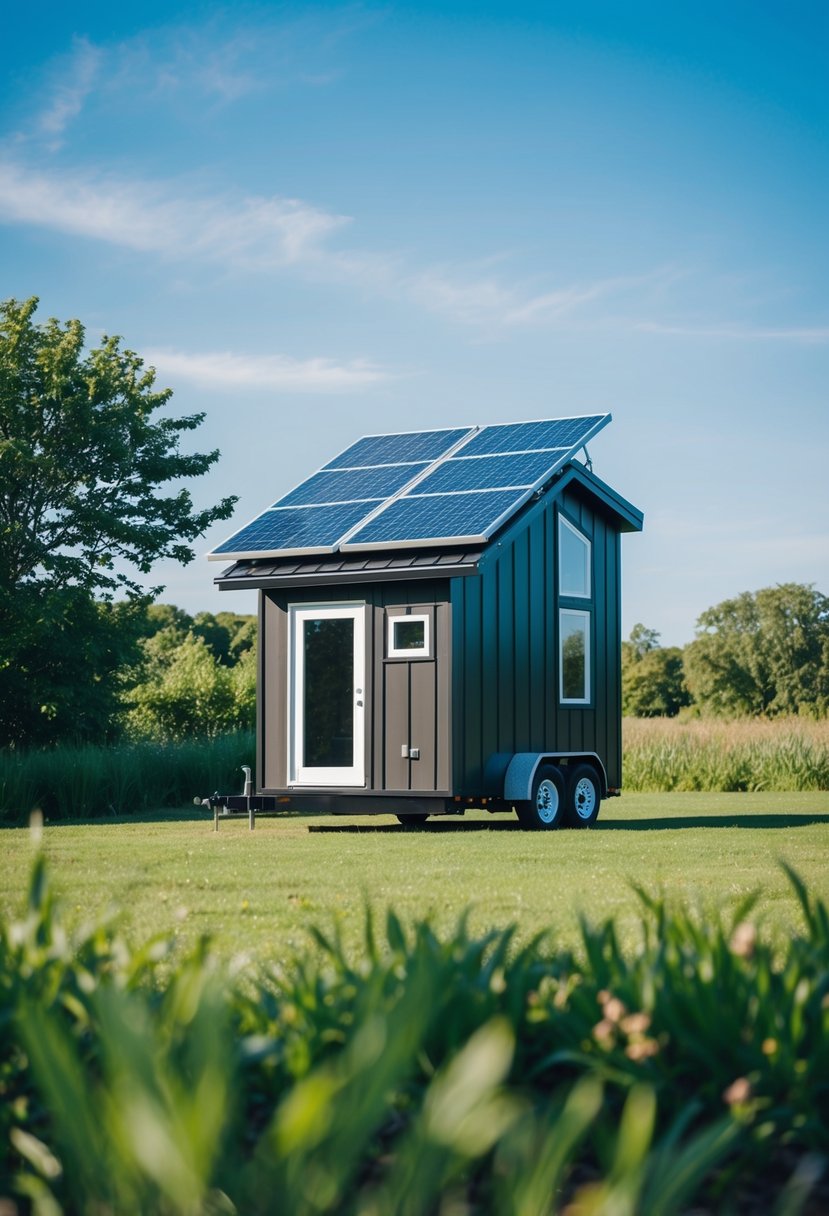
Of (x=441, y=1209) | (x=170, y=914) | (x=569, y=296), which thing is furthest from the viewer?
(x=569, y=296)

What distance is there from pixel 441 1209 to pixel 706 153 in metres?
20.3

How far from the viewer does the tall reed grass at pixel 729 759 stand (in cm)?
2403

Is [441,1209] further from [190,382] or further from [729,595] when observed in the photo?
[729,595]

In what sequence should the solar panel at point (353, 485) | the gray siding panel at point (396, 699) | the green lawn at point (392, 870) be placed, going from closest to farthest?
the green lawn at point (392, 870)
the gray siding panel at point (396, 699)
the solar panel at point (353, 485)

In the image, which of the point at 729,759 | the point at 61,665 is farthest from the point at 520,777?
the point at 61,665

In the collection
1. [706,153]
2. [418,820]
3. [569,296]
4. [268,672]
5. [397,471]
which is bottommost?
[418,820]

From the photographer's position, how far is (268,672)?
52.0ft

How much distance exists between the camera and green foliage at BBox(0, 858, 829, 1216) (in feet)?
7.10

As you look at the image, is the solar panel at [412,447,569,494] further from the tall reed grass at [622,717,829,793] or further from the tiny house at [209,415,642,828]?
the tall reed grass at [622,717,829,793]

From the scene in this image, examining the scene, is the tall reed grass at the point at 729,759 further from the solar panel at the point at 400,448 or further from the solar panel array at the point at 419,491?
the solar panel array at the point at 419,491

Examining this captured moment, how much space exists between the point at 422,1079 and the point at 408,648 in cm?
1146

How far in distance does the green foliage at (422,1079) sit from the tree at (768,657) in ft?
255

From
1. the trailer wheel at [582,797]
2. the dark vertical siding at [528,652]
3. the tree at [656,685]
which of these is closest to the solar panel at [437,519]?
the dark vertical siding at [528,652]

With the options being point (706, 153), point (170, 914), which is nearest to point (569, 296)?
point (706, 153)
